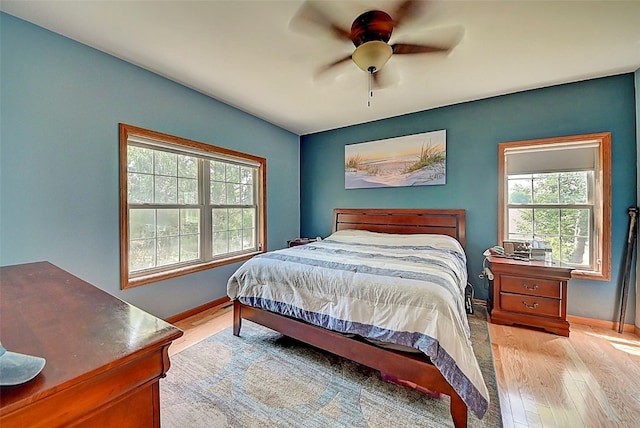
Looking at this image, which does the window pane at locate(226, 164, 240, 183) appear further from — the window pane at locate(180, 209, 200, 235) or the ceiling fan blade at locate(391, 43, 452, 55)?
the ceiling fan blade at locate(391, 43, 452, 55)

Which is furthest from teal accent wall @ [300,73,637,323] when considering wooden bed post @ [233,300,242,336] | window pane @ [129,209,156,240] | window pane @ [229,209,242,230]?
window pane @ [129,209,156,240]

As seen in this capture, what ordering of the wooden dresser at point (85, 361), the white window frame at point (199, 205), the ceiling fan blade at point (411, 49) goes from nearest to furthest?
the wooden dresser at point (85, 361) < the ceiling fan blade at point (411, 49) < the white window frame at point (199, 205)

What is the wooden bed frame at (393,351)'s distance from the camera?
151cm

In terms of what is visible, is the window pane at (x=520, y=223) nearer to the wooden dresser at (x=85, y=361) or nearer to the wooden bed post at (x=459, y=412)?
the wooden bed post at (x=459, y=412)

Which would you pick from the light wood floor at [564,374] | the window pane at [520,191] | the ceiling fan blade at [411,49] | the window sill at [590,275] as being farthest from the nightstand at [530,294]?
the ceiling fan blade at [411,49]

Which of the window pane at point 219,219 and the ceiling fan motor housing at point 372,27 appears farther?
the window pane at point 219,219

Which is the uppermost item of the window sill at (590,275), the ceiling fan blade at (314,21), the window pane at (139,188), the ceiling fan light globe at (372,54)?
the ceiling fan blade at (314,21)

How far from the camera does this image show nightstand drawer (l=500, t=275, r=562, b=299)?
2.55 meters

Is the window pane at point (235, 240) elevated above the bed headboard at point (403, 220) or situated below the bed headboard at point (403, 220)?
below

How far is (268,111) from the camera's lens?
144 inches

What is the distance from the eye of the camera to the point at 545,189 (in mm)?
3080

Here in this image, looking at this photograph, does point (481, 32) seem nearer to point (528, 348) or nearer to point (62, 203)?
point (528, 348)

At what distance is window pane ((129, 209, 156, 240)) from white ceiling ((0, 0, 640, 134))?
1.45 m

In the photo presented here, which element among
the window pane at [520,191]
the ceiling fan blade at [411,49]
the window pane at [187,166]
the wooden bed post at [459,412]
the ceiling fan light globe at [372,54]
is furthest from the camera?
the window pane at [520,191]
